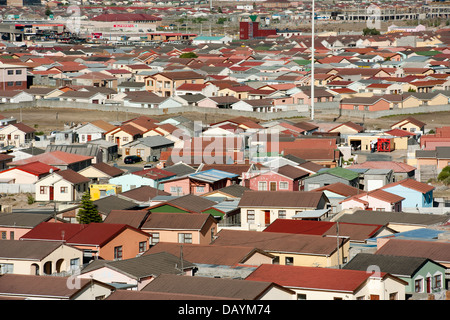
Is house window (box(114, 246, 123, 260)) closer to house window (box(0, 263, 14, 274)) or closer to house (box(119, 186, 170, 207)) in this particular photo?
house window (box(0, 263, 14, 274))

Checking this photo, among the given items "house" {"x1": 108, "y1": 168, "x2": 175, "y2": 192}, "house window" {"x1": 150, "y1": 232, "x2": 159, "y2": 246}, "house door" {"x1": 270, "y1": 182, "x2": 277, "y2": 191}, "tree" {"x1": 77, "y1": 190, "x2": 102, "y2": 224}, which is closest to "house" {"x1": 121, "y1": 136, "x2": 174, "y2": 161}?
"house" {"x1": 108, "y1": 168, "x2": 175, "y2": 192}

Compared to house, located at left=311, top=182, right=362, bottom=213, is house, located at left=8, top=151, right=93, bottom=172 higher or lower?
lower

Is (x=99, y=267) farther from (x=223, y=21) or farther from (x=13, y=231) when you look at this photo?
(x=223, y=21)

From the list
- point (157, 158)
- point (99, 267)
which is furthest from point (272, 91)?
point (99, 267)

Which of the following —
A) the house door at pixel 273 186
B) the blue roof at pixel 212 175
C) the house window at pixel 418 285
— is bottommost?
the house door at pixel 273 186

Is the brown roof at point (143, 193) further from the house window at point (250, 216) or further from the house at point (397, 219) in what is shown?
the house at point (397, 219)

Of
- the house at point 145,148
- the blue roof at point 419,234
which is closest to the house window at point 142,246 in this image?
the blue roof at point 419,234
